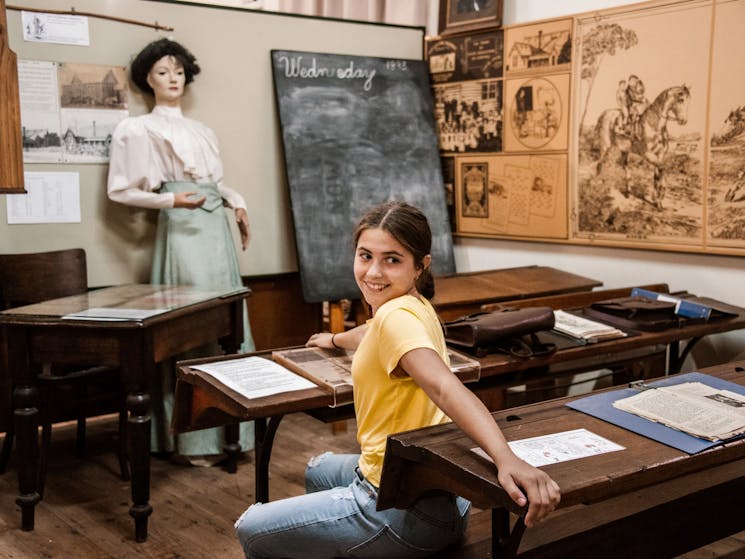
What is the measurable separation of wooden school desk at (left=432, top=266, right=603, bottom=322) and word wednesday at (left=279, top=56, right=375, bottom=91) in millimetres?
1368

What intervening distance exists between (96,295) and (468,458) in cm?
232

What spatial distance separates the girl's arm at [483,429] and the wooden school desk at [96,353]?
5.10 ft

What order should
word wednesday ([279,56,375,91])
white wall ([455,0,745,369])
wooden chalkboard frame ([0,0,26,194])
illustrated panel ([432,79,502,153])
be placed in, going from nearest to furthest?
wooden chalkboard frame ([0,0,26,194]), white wall ([455,0,745,369]), word wednesday ([279,56,375,91]), illustrated panel ([432,79,502,153])

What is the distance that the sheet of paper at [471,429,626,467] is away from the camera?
186 centimetres

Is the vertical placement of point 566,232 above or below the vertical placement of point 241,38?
below

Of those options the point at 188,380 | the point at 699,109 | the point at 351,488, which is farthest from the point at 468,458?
the point at 699,109

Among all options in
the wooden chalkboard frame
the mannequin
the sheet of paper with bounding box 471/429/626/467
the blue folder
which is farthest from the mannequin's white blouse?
the sheet of paper with bounding box 471/429/626/467

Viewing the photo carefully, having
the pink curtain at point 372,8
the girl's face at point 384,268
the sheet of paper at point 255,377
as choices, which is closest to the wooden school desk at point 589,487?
the girl's face at point 384,268

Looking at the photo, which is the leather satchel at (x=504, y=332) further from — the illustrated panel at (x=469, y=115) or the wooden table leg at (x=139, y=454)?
the illustrated panel at (x=469, y=115)

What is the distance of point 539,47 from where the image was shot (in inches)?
190

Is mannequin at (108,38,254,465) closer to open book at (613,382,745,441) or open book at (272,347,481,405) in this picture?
open book at (272,347,481,405)

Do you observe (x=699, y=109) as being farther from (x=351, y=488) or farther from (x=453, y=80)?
(x=351, y=488)

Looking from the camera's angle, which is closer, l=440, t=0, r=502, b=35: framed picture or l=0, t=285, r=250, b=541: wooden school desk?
l=0, t=285, r=250, b=541: wooden school desk

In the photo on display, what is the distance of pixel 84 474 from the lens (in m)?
3.96
